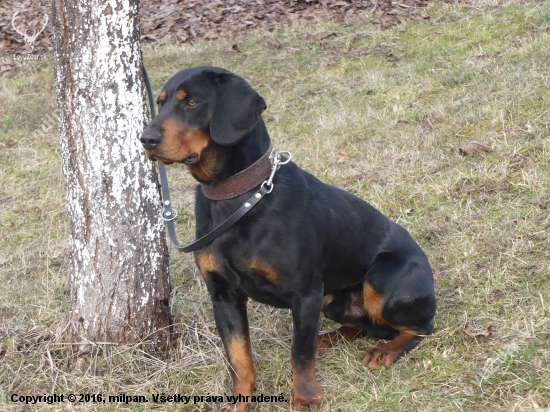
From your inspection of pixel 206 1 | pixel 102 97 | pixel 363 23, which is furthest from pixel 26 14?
pixel 102 97

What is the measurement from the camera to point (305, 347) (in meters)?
3.18

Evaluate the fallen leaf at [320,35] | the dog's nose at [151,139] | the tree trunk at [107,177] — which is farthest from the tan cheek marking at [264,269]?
the fallen leaf at [320,35]

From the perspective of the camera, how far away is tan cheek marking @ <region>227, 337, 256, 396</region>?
3279 millimetres

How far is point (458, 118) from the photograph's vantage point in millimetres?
6371

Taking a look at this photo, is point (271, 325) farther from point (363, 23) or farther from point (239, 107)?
point (363, 23)

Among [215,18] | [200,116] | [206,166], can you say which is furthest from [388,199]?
[215,18]

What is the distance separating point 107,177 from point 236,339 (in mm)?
1135

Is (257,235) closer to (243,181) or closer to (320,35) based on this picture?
(243,181)

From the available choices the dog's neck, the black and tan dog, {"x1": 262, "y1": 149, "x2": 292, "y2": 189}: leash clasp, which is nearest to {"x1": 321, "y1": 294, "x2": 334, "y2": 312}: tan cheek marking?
the black and tan dog

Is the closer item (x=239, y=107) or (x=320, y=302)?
(x=239, y=107)

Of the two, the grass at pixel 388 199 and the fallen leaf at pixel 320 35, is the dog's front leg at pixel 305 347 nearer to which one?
the grass at pixel 388 199

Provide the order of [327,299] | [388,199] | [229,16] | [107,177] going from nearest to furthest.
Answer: [107,177], [327,299], [388,199], [229,16]

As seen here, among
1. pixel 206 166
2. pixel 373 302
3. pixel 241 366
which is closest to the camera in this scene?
pixel 206 166

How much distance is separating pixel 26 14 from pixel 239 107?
40.8 ft
